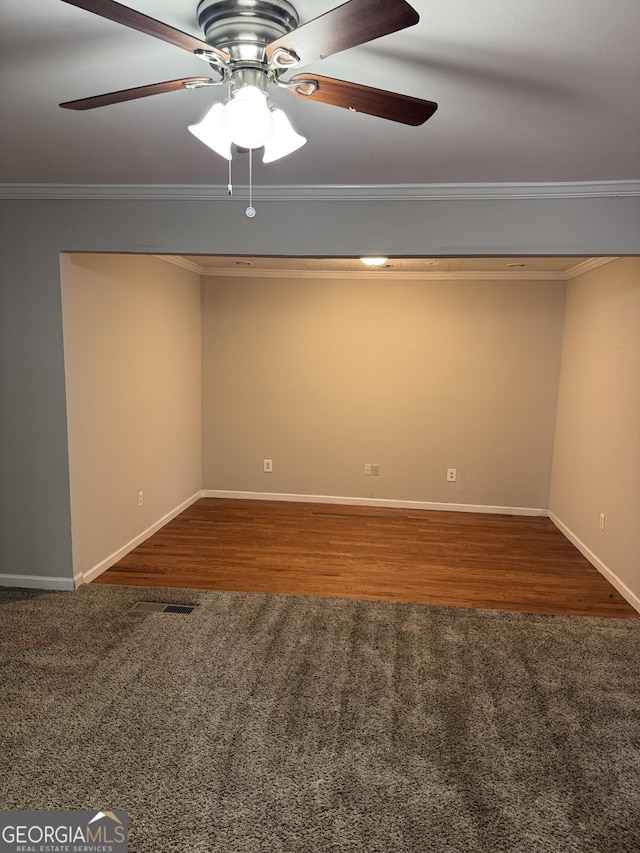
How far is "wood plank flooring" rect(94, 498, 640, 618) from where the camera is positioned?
144 inches

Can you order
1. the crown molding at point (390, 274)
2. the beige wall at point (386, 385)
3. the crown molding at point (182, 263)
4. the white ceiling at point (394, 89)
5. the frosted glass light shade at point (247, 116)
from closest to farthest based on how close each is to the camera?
1. the frosted glass light shade at point (247, 116)
2. the white ceiling at point (394, 89)
3. the crown molding at point (182, 263)
4. the crown molding at point (390, 274)
5. the beige wall at point (386, 385)

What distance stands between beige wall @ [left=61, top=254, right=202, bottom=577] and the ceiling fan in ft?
7.36

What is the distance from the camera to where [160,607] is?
3.34 m

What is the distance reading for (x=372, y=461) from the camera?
5.58 meters

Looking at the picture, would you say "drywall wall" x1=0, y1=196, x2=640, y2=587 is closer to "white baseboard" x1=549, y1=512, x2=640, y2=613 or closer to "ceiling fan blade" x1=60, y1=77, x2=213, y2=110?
"ceiling fan blade" x1=60, y1=77, x2=213, y2=110

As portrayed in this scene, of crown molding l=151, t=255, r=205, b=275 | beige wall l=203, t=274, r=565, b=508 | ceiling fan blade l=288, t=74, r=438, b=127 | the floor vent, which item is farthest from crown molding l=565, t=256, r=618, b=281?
the floor vent

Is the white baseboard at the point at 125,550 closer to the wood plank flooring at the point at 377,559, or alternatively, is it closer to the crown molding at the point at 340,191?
the wood plank flooring at the point at 377,559

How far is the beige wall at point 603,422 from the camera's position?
361cm

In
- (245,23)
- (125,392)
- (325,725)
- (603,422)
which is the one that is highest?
(245,23)

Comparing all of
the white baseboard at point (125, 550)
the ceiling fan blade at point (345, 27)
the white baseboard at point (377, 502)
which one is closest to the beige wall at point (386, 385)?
the white baseboard at point (377, 502)

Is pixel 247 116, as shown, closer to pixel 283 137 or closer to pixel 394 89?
pixel 283 137

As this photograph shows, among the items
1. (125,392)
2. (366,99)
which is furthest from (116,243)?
(366,99)

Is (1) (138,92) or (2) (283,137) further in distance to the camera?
(2) (283,137)

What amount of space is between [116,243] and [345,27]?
2.45m
